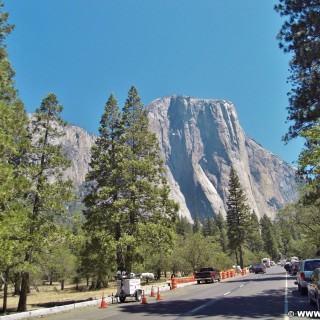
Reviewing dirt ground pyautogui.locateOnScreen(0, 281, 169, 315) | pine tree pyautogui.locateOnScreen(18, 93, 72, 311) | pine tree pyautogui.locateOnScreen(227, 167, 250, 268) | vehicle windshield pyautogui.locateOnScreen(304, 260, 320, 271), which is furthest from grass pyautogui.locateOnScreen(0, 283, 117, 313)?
pine tree pyautogui.locateOnScreen(227, 167, 250, 268)

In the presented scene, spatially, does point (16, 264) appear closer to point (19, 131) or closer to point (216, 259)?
point (19, 131)

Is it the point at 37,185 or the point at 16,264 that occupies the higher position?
the point at 37,185

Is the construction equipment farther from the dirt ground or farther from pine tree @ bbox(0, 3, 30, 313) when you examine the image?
pine tree @ bbox(0, 3, 30, 313)

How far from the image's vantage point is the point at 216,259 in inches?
2751

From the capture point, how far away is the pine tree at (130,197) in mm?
28359

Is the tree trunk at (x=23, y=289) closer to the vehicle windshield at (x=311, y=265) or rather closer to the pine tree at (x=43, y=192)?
the pine tree at (x=43, y=192)

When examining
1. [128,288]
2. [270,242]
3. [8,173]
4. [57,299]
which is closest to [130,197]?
[128,288]

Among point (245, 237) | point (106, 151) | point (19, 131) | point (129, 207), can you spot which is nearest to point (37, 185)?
point (19, 131)

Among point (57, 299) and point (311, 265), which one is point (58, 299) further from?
point (311, 265)

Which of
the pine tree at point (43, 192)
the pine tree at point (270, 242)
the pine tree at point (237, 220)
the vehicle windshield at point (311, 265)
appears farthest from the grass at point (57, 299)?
the pine tree at point (270, 242)

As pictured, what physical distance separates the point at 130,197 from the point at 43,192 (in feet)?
26.1

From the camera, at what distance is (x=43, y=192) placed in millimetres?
23531

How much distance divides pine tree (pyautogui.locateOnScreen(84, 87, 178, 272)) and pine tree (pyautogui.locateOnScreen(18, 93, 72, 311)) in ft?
16.3

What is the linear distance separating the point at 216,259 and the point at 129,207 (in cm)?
4581
